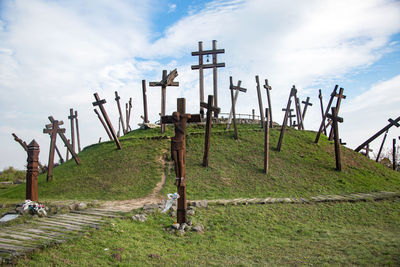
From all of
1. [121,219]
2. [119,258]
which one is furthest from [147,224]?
[119,258]

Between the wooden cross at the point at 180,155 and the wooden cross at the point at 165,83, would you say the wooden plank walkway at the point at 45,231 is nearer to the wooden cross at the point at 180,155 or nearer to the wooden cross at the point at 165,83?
the wooden cross at the point at 180,155

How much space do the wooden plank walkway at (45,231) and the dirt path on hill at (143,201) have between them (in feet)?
3.41

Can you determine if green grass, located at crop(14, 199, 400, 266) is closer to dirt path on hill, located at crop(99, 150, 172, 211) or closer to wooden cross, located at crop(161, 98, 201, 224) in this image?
wooden cross, located at crop(161, 98, 201, 224)

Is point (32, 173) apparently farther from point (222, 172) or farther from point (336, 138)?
point (336, 138)

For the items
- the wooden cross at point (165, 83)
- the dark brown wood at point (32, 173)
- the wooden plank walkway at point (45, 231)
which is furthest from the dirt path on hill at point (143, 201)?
the wooden cross at point (165, 83)

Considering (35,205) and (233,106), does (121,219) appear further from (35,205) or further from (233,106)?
(233,106)

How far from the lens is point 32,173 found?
39.0 ft

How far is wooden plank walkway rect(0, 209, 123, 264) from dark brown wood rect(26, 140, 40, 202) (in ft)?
7.03

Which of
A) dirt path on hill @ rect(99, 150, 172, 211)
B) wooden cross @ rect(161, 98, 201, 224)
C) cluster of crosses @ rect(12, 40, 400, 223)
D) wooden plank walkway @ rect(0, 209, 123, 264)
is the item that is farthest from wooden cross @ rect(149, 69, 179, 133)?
wooden plank walkway @ rect(0, 209, 123, 264)

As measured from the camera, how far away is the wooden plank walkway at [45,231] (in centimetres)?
707

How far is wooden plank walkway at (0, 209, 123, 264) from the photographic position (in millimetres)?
7070

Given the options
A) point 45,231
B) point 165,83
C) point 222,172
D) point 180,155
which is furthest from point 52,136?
point 180,155

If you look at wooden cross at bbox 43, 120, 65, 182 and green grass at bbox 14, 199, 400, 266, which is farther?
wooden cross at bbox 43, 120, 65, 182

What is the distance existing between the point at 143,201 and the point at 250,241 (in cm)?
591
